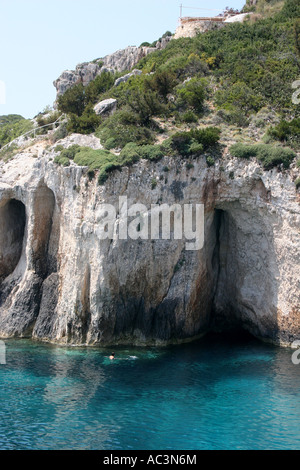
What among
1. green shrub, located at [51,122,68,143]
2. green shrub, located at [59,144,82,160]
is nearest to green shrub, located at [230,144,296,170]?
green shrub, located at [59,144,82,160]

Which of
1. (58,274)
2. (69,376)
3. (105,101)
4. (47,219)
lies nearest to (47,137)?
(105,101)

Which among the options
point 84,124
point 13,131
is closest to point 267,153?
point 84,124

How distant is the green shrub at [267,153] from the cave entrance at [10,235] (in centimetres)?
1736

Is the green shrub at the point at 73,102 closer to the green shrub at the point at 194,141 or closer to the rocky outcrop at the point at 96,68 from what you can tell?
the green shrub at the point at 194,141

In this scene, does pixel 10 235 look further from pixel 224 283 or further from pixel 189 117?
pixel 224 283

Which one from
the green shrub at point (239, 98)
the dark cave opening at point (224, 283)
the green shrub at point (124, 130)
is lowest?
the dark cave opening at point (224, 283)

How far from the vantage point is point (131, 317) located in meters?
31.3

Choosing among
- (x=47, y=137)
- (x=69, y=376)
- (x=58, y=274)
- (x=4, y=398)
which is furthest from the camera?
(x=47, y=137)

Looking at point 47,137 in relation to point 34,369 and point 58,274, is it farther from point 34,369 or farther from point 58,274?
point 34,369

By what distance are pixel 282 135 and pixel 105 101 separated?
1721cm

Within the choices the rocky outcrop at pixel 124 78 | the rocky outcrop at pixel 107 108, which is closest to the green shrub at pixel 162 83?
the rocky outcrop at pixel 107 108

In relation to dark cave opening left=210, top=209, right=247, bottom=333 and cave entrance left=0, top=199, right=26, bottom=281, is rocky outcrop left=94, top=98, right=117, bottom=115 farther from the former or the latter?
dark cave opening left=210, top=209, right=247, bottom=333

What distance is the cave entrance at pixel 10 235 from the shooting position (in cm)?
3741

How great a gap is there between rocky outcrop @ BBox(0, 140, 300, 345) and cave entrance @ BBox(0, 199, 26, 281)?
4.71 m
